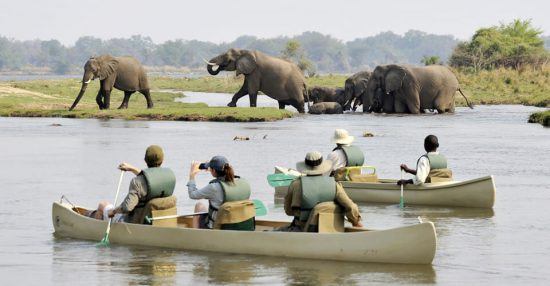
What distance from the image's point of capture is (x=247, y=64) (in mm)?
56156

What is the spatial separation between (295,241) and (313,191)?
2.56 ft

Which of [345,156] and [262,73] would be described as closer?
[345,156]

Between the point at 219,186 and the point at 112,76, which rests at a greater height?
the point at 112,76

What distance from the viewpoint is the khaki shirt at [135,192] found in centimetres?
1622

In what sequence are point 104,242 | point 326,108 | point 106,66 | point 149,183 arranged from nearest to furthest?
point 149,183
point 104,242
point 106,66
point 326,108

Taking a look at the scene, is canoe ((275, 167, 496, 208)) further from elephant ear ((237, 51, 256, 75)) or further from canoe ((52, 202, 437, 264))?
elephant ear ((237, 51, 256, 75))

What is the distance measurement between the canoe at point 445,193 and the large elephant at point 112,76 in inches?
1219

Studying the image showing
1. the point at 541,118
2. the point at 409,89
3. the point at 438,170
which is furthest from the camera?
the point at 409,89

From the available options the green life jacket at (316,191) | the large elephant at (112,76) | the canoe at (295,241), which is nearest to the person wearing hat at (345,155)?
the canoe at (295,241)

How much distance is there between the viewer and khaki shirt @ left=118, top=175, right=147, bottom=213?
16219 mm

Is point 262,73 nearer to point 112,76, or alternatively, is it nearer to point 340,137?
point 112,76

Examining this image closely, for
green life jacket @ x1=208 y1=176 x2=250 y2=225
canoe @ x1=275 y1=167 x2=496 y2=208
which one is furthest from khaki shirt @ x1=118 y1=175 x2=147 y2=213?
canoe @ x1=275 y1=167 x2=496 y2=208

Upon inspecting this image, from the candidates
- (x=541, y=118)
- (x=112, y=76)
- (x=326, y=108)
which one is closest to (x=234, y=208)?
(x=541, y=118)

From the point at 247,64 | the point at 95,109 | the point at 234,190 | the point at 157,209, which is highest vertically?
the point at 247,64
